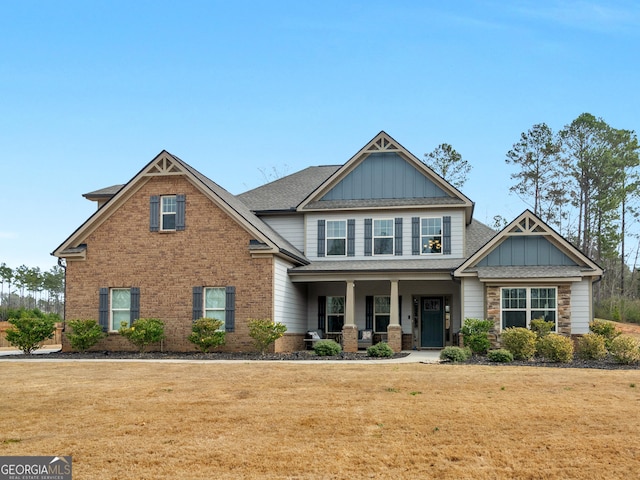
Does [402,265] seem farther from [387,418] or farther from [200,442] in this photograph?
[200,442]

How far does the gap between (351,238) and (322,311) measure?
10.5 feet

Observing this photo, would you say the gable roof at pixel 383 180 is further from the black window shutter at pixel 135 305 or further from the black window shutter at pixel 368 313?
the black window shutter at pixel 135 305

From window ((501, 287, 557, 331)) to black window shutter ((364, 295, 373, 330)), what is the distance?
5980mm

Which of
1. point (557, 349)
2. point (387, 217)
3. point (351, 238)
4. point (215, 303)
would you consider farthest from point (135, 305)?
point (557, 349)

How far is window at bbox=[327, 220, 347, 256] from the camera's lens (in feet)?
90.3

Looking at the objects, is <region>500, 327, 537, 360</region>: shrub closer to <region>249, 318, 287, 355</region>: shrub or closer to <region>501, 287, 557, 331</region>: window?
<region>501, 287, 557, 331</region>: window

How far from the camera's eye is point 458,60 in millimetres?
20969

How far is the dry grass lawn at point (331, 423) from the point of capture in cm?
938

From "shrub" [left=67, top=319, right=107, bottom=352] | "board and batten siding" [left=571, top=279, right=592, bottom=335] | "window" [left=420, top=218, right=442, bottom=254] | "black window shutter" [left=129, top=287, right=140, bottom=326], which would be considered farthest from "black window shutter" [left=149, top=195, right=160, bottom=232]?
"board and batten siding" [left=571, top=279, right=592, bottom=335]

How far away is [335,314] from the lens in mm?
28156

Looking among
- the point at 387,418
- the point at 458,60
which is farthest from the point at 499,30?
the point at 387,418

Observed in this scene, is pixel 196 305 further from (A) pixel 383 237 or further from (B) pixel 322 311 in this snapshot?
(A) pixel 383 237

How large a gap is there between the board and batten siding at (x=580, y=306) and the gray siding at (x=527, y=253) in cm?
87

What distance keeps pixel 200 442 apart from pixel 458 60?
47.4 feet
